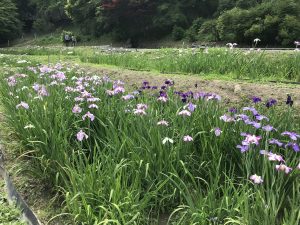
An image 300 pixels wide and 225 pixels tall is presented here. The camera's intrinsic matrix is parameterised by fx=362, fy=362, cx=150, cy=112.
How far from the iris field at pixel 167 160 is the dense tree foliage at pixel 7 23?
3714 centimetres

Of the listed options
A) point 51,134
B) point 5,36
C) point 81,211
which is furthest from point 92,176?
point 5,36

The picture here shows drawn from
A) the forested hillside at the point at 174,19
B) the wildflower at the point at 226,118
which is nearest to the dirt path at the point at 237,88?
the wildflower at the point at 226,118

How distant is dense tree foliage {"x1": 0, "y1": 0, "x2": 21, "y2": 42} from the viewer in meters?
37.2

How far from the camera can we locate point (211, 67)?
709 centimetres

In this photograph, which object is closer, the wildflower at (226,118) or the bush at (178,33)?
the wildflower at (226,118)

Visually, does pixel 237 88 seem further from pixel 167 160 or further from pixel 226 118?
pixel 167 160

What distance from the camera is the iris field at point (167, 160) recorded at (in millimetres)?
2174

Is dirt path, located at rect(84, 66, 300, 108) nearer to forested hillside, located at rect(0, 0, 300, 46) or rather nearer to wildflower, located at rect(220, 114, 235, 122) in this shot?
wildflower, located at rect(220, 114, 235, 122)

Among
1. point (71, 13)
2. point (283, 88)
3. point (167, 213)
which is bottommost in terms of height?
point (167, 213)

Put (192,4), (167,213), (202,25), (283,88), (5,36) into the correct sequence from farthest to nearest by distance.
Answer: (5,36), (192,4), (202,25), (283,88), (167,213)

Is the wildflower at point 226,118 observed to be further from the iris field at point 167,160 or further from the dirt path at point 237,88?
the dirt path at point 237,88

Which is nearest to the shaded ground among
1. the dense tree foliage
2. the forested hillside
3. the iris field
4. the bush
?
the iris field

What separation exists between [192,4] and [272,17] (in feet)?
38.6

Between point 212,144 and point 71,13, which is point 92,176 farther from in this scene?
point 71,13
